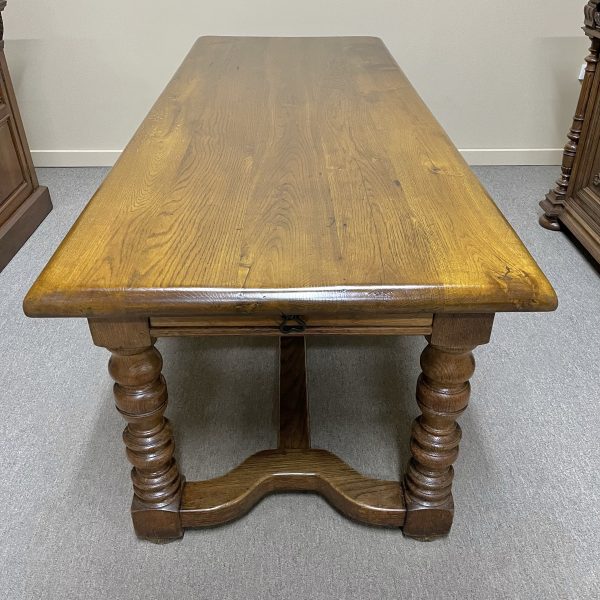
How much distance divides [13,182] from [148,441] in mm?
1521

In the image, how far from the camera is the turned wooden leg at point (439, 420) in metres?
0.95

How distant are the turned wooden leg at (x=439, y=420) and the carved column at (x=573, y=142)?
1491 millimetres

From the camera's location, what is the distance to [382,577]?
113cm

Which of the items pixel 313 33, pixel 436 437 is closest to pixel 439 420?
pixel 436 437

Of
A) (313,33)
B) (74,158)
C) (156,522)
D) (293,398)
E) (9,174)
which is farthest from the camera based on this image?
(74,158)

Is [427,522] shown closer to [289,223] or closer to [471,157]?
[289,223]

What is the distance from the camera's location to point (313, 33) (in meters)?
2.64

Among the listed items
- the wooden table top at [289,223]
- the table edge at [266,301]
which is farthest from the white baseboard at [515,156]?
the table edge at [266,301]

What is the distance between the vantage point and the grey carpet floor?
114 cm

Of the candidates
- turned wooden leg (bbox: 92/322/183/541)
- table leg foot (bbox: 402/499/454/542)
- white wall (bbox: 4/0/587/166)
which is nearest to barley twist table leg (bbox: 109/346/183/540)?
turned wooden leg (bbox: 92/322/183/541)

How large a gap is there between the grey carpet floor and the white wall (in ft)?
3.69

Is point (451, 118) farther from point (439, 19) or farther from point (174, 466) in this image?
point (174, 466)

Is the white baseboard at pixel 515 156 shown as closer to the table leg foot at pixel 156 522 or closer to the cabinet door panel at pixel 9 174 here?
the cabinet door panel at pixel 9 174

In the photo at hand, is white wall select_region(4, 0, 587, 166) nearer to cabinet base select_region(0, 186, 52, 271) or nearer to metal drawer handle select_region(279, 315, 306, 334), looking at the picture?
cabinet base select_region(0, 186, 52, 271)
